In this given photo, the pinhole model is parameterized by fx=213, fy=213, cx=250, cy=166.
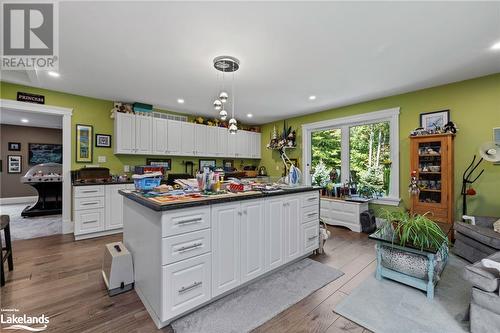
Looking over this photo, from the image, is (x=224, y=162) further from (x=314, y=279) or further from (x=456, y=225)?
(x=456, y=225)

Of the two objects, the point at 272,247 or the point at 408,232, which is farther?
the point at 272,247

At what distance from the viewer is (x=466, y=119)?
3182mm

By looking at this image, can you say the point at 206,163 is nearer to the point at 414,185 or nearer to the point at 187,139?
the point at 187,139

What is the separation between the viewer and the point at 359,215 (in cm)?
394

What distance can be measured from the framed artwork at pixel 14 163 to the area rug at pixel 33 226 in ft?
5.91

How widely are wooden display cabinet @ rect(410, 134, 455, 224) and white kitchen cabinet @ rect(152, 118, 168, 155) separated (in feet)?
15.1

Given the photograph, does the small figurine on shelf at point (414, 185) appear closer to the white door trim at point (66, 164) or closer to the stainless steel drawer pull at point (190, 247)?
the stainless steel drawer pull at point (190, 247)

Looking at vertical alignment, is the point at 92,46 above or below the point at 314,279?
above

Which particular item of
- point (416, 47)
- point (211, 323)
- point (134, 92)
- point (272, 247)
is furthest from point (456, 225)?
point (134, 92)

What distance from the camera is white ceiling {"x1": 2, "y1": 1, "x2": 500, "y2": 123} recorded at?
1.76 metres

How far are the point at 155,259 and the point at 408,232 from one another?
7.51ft

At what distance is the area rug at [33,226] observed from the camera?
3717 mm

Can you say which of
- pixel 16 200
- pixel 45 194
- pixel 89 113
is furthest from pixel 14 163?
pixel 89 113

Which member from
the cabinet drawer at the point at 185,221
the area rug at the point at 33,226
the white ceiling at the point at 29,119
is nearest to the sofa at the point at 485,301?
the cabinet drawer at the point at 185,221
